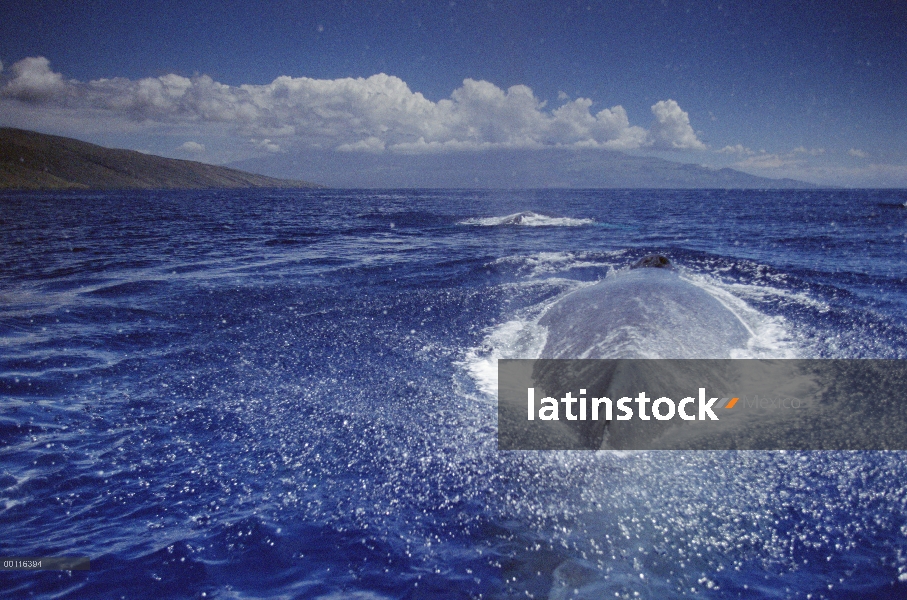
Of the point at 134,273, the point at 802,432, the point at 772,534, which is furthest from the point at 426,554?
the point at 134,273

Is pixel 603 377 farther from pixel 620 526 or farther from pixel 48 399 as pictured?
pixel 48 399

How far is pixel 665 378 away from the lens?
243 inches

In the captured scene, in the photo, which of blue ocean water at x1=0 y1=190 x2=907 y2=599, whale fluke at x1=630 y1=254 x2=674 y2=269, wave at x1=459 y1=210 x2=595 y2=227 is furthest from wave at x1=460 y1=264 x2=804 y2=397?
wave at x1=459 y1=210 x2=595 y2=227

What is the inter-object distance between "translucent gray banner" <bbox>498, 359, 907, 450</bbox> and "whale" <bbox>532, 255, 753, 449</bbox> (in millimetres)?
22

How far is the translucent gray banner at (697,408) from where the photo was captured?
560cm

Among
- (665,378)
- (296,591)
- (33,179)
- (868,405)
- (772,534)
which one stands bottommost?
(296,591)

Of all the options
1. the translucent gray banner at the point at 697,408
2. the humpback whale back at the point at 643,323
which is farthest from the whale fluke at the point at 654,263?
the translucent gray banner at the point at 697,408

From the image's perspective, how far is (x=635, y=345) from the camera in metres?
6.84

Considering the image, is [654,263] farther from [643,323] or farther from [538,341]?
[643,323]

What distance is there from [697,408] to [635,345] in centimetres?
113

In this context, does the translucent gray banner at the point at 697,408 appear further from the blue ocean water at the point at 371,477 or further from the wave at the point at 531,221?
the wave at the point at 531,221

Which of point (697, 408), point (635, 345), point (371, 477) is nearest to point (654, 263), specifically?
point (635, 345)

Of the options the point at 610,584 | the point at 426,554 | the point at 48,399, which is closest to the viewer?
the point at 610,584

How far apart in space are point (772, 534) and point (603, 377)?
234cm
